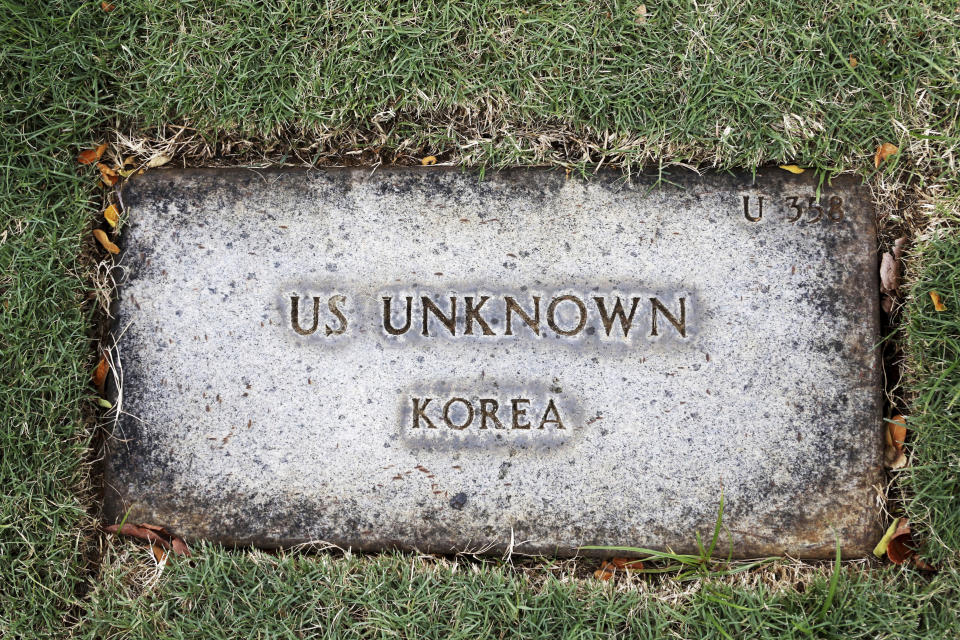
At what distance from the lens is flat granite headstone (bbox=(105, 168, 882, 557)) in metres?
1.87

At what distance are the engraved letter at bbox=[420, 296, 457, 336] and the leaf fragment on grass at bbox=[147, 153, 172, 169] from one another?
0.96 metres

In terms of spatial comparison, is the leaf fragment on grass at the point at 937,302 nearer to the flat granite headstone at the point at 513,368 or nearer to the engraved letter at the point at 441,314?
the flat granite headstone at the point at 513,368

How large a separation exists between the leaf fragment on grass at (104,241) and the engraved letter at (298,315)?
1.97 feet

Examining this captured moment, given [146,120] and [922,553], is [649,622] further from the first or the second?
[146,120]

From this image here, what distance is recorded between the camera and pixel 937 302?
1.88 meters

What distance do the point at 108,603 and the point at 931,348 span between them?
263 centimetres

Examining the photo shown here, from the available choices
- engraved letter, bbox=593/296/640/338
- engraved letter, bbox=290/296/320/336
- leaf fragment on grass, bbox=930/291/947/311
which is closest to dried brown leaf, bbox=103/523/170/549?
engraved letter, bbox=290/296/320/336

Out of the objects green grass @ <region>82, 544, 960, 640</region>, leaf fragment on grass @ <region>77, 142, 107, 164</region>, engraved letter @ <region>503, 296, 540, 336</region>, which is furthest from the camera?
leaf fragment on grass @ <region>77, 142, 107, 164</region>

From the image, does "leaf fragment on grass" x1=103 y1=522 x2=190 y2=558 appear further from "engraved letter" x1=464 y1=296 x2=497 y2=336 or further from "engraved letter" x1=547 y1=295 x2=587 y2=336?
"engraved letter" x1=547 y1=295 x2=587 y2=336

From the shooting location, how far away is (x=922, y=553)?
72.5 inches

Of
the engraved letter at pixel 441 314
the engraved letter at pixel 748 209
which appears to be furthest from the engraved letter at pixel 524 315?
the engraved letter at pixel 748 209

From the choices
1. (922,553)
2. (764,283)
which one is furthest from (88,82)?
(922,553)

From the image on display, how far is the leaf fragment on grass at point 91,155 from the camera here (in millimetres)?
2006

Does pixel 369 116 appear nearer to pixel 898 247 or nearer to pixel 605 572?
pixel 605 572
